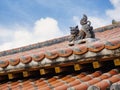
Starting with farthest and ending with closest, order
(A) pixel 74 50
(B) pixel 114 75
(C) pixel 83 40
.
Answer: (C) pixel 83 40, (A) pixel 74 50, (B) pixel 114 75

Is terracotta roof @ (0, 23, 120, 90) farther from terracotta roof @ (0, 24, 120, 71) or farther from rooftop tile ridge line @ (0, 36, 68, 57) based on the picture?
rooftop tile ridge line @ (0, 36, 68, 57)

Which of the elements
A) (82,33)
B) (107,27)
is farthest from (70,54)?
(107,27)

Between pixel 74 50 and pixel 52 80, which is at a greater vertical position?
pixel 74 50

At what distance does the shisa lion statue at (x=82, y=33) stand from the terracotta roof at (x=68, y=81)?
1.92m

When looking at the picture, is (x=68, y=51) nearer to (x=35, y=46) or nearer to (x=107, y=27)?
(x=107, y=27)

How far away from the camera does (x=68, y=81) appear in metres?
5.00

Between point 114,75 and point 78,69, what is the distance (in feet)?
2.74

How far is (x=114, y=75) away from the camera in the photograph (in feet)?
15.5

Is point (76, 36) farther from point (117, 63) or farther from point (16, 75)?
point (117, 63)

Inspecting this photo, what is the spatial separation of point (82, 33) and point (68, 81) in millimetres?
2698

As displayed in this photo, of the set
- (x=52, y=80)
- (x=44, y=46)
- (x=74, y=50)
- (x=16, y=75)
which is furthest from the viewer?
(x=44, y=46)

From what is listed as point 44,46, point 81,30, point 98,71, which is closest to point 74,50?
point 98,71

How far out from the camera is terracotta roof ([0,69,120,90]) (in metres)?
4.33

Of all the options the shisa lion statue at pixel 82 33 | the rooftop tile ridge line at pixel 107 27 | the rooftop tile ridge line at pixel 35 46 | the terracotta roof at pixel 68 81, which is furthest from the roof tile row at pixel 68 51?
the rooftop tile ridge line at pixel 35 46
